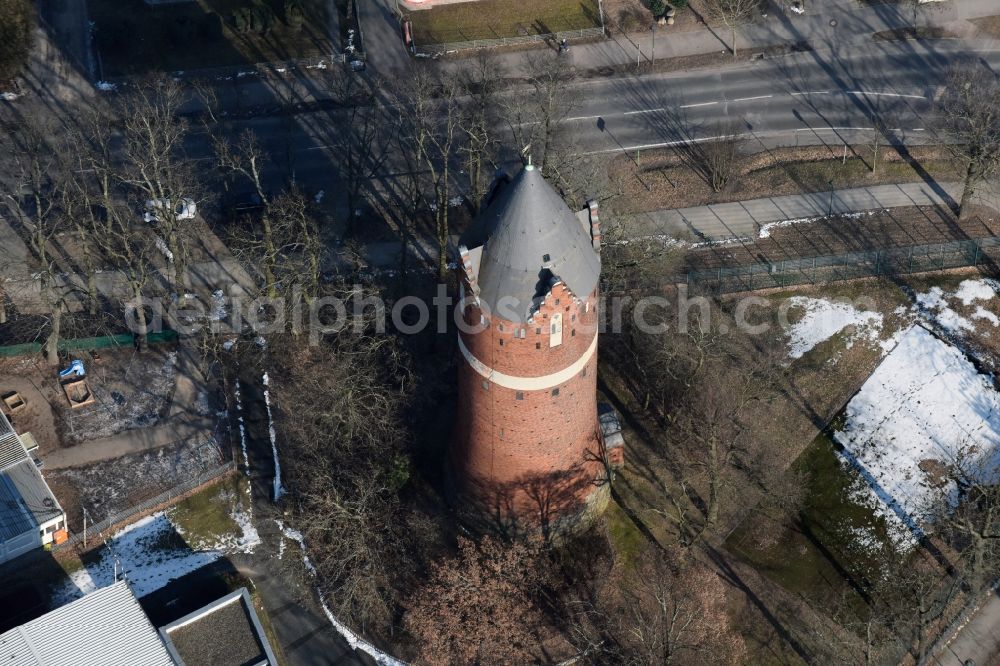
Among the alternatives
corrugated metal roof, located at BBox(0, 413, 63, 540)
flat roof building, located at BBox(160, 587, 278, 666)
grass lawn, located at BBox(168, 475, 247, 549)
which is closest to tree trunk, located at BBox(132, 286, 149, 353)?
corrugated metal roof, located at BBox(0, 413, 63, 540)

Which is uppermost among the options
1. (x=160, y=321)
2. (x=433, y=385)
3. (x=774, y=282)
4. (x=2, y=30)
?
(x=2, y=30)

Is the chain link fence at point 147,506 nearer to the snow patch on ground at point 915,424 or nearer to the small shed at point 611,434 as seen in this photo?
the small shed at point 611,434

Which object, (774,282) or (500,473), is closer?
(500,473)

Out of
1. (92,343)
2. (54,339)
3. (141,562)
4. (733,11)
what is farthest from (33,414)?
(733,11)

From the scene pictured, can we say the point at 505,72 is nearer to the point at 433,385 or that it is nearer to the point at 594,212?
the point at 433,385

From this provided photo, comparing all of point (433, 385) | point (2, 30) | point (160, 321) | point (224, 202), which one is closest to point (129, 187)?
point (224, 202)

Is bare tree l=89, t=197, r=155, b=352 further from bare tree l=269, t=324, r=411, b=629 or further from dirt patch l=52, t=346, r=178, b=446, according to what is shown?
bare tree l=269, t=324, r=411, b=629
